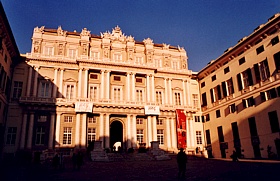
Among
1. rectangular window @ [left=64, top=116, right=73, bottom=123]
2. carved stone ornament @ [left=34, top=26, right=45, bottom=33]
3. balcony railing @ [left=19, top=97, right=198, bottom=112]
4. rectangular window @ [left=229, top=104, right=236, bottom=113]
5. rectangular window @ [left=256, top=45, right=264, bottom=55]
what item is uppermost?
carved stone ornament @ [left=34, top=26, right=45, bottom=33]

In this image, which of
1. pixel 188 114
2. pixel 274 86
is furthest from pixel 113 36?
pixel 274 86

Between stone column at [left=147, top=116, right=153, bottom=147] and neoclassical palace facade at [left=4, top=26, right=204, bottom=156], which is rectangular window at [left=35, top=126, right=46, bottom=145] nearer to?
neoclassical palace facade at [left=4, top=26, right=204, bottom=156]

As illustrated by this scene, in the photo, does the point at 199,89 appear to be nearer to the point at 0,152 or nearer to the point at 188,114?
the point at 188,114

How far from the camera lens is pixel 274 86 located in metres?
25.8

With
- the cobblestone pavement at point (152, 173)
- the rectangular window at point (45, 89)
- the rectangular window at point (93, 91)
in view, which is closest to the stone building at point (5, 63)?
the rectangular window at point (45, 89)

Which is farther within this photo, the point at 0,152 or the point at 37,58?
the point at 37,58

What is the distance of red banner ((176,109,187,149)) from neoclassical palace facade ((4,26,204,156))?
854 millimetres

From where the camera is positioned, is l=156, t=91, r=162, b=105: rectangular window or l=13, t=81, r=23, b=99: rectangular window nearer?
l=13, t=81, r=23, b=99: rectangular window

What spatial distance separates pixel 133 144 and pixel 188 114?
39.1 feet

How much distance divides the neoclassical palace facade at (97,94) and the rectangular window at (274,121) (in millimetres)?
14886

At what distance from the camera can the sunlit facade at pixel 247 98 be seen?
26.0 m

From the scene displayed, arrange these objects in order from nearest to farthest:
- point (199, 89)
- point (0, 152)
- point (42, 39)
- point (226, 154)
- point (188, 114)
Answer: point (0, 152) → point (226, 154) → point (42, 39) → point (188, 114) → point (199, 89)

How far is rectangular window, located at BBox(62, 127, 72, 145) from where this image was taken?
107 feet

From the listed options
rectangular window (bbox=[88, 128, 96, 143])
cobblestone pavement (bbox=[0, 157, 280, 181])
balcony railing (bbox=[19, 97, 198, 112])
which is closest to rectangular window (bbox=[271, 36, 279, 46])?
cobblestone pavement (bbox=[0, 157, 280, 181])
